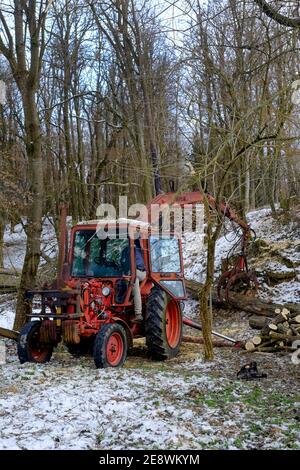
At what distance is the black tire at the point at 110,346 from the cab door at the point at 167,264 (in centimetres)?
145

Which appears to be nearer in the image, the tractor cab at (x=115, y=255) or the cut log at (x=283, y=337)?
the tractor cab at (x=115, y=255)

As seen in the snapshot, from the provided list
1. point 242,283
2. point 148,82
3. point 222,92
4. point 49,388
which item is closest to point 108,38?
point 148,82

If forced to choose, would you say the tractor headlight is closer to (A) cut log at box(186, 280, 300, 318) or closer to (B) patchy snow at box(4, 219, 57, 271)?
(B) patchy snow at box(4, 219, 57, 271)

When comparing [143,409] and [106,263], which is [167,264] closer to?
[106,263]

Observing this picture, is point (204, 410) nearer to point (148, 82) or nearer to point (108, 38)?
point (148, 82)

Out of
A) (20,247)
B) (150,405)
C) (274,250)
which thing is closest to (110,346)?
(150,405)

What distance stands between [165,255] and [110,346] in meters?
2.34

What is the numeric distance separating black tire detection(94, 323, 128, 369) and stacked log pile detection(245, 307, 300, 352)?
7.86 feet

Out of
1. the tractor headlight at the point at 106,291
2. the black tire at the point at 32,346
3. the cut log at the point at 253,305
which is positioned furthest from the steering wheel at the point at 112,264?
the cut log at the point at 253,305

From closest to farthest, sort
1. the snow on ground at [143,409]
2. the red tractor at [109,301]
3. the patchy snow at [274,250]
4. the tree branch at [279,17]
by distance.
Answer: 1. the snow on ground at [143,409]
2. the tree branch at [279,17]
3. the red tractor at [109,301]
4. the patchy snow at [274,250]

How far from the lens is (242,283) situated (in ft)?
43.5

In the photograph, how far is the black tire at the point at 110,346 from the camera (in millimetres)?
7098

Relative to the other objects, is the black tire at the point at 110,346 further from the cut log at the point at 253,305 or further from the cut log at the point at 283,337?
the cut log at the point at 253,305

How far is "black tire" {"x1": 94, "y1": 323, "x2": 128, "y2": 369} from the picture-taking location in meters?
7.10
